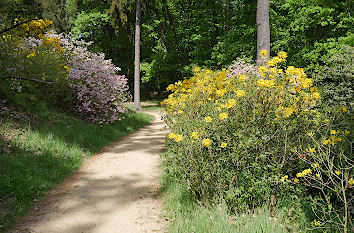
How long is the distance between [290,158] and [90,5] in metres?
23.5

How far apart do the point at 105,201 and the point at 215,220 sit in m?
2.04

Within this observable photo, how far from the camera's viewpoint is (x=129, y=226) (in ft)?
11.1

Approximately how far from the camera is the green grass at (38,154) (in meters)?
3.91

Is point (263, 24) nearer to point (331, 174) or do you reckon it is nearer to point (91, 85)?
point (331, 174)

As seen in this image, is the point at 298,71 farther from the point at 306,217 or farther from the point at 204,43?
the point at 204,43

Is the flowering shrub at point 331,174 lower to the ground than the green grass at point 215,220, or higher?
higher

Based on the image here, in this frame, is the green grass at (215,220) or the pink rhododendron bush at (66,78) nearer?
the green grass at (215,220)

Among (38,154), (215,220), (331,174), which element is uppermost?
(331,174)

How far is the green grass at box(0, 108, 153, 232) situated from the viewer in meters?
3.91

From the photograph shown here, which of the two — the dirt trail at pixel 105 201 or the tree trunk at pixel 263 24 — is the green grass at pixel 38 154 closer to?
the dirt trail at pixel 105 201

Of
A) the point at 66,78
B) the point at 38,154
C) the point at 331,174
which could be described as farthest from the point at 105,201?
the point at 66,78

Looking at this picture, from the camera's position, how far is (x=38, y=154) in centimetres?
525

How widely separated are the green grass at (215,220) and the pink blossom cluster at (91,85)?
18.8ft

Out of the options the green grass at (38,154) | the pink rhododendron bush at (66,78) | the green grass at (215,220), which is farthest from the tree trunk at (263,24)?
the pink rhododendron bush at (66,78)
